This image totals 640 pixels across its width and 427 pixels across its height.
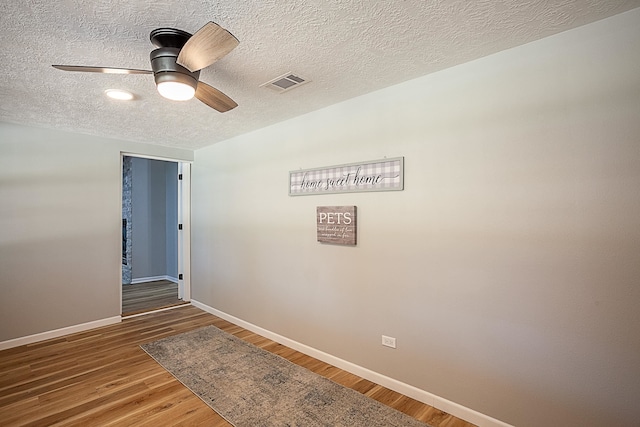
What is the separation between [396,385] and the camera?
236 cm

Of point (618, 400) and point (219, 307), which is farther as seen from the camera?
point (219, 307)

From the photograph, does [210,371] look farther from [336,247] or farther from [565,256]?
[565,256]

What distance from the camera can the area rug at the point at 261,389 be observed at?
2062mm

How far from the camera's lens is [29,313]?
335 cm

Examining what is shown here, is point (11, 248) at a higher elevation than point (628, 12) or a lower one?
lower

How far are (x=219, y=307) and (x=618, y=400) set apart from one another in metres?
4.00

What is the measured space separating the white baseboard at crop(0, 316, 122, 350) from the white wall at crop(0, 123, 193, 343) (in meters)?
0.04

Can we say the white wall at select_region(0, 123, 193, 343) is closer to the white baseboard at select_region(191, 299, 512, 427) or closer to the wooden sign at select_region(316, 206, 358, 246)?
the white baseboard at select_region(191, 299, 512, 427)

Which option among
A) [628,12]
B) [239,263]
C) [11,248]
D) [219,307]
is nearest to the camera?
[628,12]

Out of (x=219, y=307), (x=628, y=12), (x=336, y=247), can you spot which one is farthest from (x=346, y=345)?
(x=628, y=12)

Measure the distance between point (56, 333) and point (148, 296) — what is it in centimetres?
164

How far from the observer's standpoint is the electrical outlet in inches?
93.9

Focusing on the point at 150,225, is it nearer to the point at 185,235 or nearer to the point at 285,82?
the point at 185,235

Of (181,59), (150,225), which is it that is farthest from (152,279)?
(181,59)
